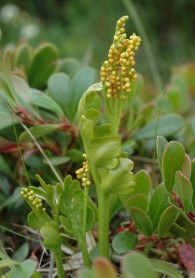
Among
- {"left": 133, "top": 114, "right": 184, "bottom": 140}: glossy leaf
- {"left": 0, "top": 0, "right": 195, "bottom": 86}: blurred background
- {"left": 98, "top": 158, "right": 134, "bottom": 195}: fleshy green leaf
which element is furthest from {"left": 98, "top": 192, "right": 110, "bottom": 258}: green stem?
{"left": 0, "top": 0, "right": 195, "bottom": 86}: blurred background

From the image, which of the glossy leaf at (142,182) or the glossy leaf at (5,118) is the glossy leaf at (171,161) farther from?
the glossy leaf at (5,118)

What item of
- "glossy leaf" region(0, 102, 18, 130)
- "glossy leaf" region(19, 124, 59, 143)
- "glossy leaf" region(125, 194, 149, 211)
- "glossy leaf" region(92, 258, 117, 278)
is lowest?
"glossy leaf" region(125, 194, 149, 211)

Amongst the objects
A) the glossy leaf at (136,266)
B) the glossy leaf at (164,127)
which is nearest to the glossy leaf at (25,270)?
the glossy leaf at (136,266)

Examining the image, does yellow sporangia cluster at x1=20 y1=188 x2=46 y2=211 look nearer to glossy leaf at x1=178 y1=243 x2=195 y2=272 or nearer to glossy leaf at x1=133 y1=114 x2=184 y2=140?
glossy leaf at x1=178 y1=243 x2=195 y2=272

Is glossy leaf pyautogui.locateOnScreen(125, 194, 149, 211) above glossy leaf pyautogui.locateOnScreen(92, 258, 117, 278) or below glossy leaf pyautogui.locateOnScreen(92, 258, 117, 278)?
below

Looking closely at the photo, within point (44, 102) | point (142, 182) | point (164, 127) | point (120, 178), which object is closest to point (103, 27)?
point (164, 127)

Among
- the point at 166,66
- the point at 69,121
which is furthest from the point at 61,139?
the point at 166,66

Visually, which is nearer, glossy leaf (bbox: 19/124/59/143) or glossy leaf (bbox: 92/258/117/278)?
glossy leaf (bbox: 92/258/117/278)
